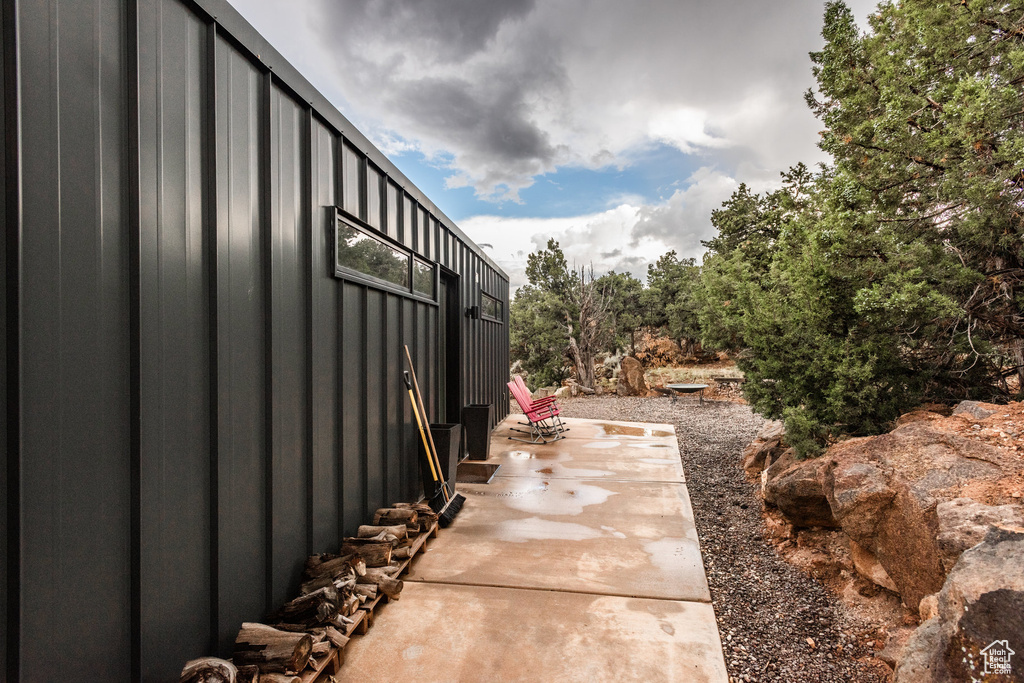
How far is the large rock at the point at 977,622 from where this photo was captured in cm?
131

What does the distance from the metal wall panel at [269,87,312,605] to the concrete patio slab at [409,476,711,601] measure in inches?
32.0

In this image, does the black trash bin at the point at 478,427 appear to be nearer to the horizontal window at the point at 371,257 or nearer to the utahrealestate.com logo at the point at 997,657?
the horizontal window at the point at 371,257

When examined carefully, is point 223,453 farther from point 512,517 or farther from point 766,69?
point 766,69

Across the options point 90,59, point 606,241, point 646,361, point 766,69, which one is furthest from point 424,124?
point 606,241

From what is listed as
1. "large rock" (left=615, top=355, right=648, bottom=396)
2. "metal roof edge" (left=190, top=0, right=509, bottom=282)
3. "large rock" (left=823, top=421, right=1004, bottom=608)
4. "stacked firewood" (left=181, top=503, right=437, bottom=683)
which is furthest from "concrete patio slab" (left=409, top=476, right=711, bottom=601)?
"large rock" (left=615, top=355, right=648, bottom=396)

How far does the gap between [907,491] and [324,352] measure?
3.23 meters

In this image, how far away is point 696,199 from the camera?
29.2 m

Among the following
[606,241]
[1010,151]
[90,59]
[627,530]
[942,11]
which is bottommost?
[627,530]

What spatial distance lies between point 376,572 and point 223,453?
1.10 meters

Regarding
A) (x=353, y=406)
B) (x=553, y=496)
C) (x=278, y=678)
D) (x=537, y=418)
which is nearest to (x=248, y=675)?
(x=278, y=678)

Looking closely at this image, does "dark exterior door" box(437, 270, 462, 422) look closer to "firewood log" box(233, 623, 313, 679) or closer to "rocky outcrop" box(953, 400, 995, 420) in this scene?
"firewood log" box(233, 623, 313, 679)

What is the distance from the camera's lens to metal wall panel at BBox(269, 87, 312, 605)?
88.4 inches

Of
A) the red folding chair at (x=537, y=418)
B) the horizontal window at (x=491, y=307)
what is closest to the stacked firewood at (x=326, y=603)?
the red folding chair at (x=537, y=418)

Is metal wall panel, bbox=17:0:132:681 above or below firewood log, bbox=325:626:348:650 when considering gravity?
above
